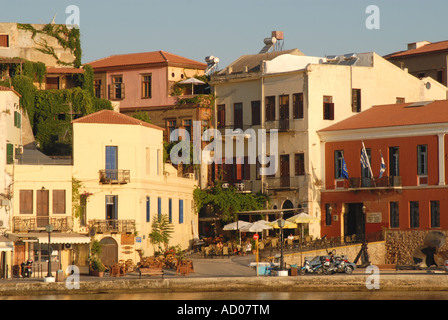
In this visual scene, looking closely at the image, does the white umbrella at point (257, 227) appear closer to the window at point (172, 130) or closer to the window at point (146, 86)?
the window at point (172, 130)

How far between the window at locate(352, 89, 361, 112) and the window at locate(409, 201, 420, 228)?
8485 millimetres

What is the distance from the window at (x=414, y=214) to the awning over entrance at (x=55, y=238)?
18081 millimetres

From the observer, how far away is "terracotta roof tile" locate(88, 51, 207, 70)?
7569cm

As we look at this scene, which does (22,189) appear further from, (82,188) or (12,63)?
(12,63)

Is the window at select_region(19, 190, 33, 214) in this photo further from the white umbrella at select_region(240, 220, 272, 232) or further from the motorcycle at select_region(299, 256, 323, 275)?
the motorcycle at select_region(299, 256, 323, 275)

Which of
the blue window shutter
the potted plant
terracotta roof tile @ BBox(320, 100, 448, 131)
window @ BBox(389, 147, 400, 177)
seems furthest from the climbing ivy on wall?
window @ BBox(389, 147, 400, 177)

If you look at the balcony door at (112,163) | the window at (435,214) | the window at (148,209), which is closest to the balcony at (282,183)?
the window at (435,214)

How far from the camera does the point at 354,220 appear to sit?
66.6m

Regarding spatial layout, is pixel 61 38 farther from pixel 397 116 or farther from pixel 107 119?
A: pixel 397 116

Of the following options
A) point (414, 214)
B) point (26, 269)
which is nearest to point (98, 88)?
point (26, 269)

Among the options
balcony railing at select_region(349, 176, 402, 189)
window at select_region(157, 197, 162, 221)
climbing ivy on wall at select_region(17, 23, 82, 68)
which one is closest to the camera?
window at select_region(157, 197, 162, 221)

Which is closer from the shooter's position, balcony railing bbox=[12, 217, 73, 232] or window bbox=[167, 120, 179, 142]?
balcony railing bbox=[12, 217, 73, 232]

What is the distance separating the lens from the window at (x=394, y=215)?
211 feet
